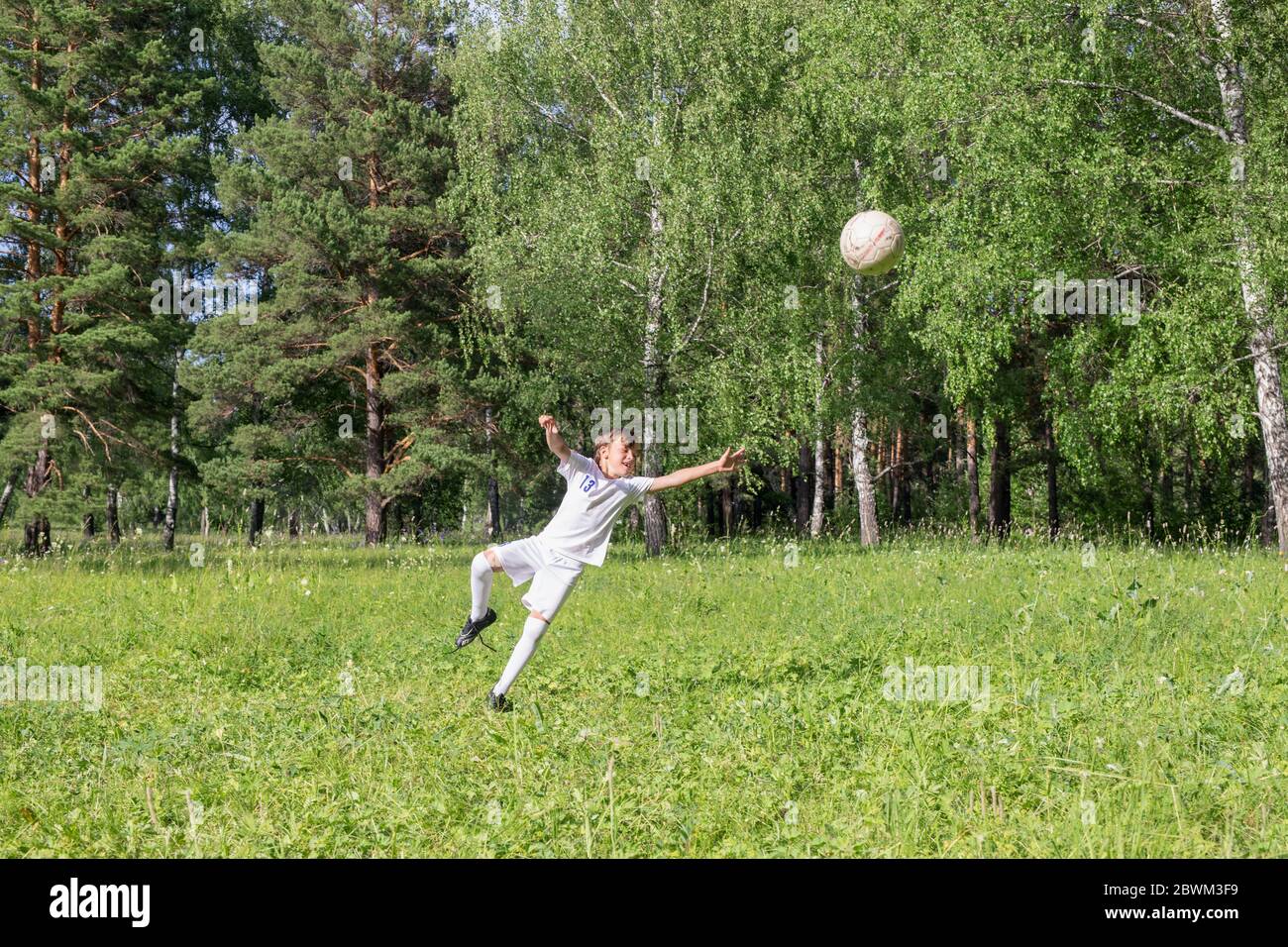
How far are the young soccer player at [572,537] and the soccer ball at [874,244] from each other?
11.3ft

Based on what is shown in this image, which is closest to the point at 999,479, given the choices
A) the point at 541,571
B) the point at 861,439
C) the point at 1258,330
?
the point at 861,439

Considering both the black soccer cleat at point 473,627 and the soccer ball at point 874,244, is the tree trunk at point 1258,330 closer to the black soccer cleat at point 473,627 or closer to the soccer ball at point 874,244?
the soccer ball at point 874,244

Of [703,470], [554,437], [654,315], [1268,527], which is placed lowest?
[1268,527]

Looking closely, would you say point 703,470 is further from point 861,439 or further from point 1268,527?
point 1268,527

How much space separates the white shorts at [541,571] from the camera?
7305 millimetres

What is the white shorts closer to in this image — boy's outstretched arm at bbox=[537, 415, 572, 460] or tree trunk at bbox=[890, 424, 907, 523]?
boy's outstretched arm at bbox=[537, 415, 572, 460]

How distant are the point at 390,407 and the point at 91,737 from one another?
21.2 m

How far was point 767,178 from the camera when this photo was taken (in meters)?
19.1

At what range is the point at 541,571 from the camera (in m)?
7.48

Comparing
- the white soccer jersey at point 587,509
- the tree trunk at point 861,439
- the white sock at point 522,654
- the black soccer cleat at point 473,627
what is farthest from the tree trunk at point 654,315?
the white sock at point 522,654

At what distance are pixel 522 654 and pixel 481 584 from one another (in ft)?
3.05
